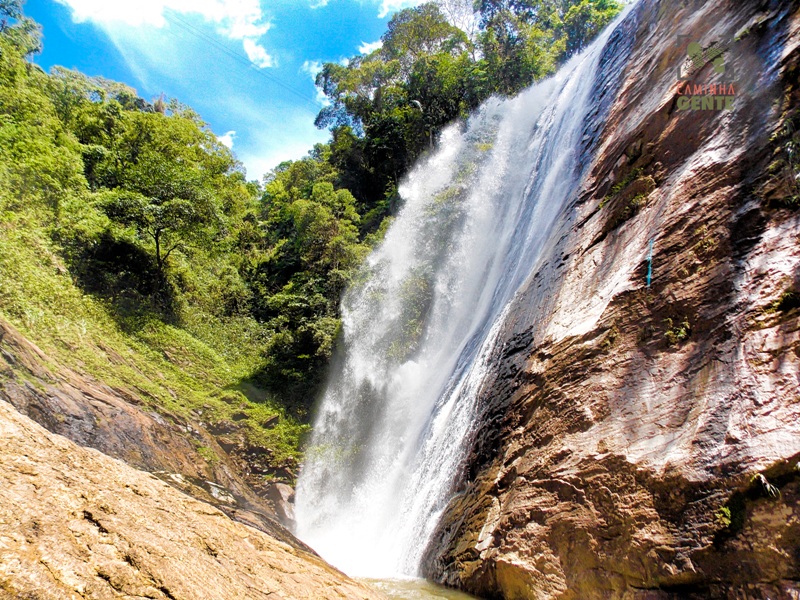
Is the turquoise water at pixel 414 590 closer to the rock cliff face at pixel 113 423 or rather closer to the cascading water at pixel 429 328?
the cascading water at pixel 429 328

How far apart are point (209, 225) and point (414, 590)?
11955 mm

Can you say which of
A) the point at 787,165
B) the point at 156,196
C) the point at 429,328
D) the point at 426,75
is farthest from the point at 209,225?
the point at 426,75

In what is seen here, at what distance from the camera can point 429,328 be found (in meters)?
15.0

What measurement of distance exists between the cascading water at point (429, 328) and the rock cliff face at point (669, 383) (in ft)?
5.57

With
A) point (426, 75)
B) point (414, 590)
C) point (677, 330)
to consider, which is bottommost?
point (414, 590)

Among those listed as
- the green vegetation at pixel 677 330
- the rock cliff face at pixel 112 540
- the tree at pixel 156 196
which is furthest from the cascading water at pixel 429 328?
the tree at pixel 156 196

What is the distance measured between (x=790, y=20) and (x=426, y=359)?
1119cm

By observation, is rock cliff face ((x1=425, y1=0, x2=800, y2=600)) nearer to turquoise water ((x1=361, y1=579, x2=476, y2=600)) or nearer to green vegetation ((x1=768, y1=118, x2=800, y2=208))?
green vegetation ((x1=768, y1=118, x2=800, y2=208))

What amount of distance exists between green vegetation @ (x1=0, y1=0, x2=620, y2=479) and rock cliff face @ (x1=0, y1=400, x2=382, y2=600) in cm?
572

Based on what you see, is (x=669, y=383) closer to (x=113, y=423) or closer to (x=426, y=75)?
(x=113, y=423)

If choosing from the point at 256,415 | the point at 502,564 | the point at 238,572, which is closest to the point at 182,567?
the point at 238,572

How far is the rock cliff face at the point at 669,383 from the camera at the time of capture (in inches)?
133

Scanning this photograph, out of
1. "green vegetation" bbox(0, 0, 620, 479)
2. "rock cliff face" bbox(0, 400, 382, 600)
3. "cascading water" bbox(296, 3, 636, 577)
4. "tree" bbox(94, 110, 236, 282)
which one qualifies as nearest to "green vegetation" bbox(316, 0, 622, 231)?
"green vegetation" bbox(0, 0, 620, 479)

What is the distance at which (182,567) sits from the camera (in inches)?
96.4
